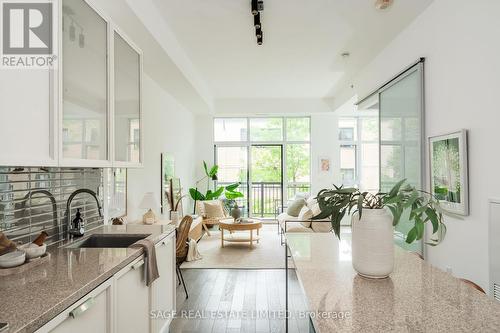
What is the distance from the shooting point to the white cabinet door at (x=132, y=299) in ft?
5.46

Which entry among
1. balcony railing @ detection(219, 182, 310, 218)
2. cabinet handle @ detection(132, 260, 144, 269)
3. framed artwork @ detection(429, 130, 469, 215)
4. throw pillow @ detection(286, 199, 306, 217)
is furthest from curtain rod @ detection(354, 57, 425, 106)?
balcony railing @ detection(219, 182, 310, 218)

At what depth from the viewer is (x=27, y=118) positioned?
54.5 inches

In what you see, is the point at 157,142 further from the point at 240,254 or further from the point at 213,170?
the point at 213,170

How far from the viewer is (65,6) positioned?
64.3 inches

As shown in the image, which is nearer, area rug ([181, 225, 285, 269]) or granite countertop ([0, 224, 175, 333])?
granite countertop ([0, 224, 175, 333])

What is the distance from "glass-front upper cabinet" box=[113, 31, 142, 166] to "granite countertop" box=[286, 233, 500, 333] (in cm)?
155

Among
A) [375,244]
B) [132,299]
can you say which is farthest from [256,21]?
[132,299]

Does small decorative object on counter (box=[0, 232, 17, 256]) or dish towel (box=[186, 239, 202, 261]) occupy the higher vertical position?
small decorative object on counter (box=[0, 232, 17, 256])

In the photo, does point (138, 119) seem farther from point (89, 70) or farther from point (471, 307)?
point (471, 307)

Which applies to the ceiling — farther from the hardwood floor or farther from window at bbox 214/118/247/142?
the hardwood floor

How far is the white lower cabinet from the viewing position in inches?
50.3

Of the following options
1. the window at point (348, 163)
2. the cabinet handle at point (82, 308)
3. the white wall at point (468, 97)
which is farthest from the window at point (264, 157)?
the cabinet handle at point (82, 308)

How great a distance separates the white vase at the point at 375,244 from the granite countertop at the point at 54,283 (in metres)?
1.20

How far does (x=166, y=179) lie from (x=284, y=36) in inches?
117
